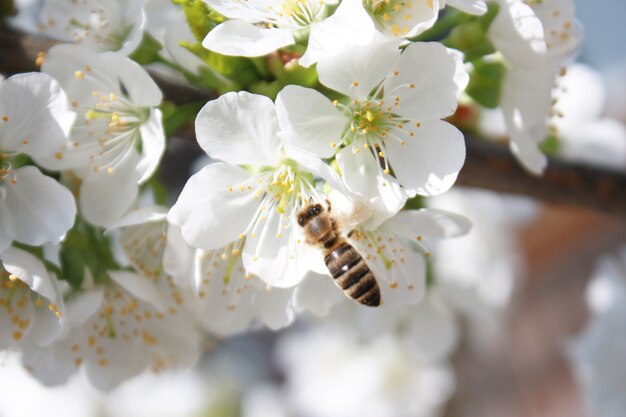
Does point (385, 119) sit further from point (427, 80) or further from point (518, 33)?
point (518, 33)

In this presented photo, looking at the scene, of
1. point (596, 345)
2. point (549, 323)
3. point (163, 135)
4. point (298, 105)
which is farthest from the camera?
point (549, 323)

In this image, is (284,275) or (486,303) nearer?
(284,275)

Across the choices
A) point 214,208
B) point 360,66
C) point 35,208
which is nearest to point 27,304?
point 35,208

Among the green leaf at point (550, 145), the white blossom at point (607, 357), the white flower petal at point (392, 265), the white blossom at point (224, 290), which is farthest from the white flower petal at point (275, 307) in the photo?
the white blossom at point (607, 357)

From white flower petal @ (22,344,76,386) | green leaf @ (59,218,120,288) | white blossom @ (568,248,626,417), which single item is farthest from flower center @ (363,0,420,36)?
white blossom @ (568,248,626,417)

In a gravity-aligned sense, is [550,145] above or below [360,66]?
below

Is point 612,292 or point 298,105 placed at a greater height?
point 298,105

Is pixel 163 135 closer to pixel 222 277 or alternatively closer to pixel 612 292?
pixel 222 277

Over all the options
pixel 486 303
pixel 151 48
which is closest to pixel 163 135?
pixel 151 48
